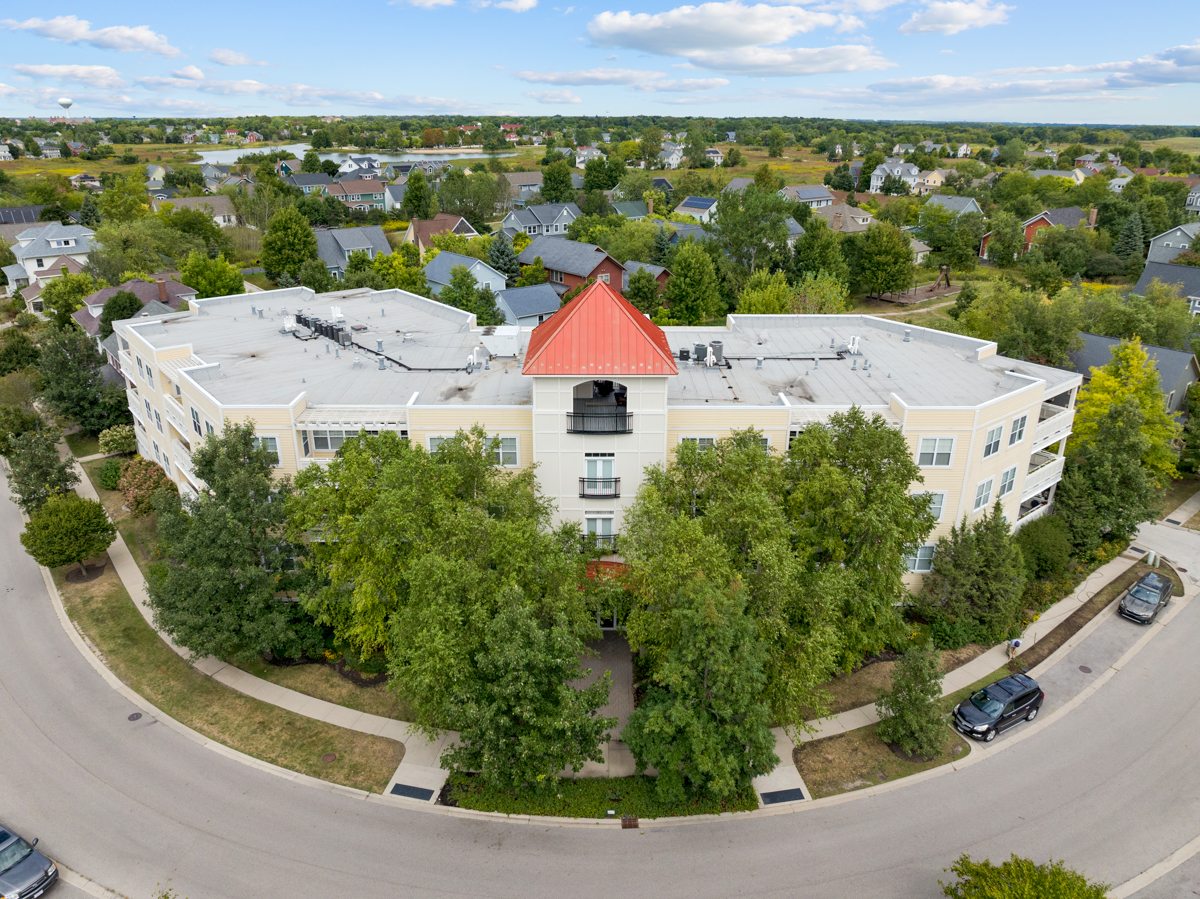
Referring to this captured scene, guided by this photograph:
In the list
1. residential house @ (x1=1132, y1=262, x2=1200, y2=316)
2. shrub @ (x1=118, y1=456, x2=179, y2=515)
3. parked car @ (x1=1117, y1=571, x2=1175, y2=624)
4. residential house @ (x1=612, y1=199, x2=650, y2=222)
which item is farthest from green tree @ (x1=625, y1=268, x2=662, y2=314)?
residential house @ (x1=612, y1=199, x2=650, y2=222)

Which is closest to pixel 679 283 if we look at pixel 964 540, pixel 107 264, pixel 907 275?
pixel 907 275

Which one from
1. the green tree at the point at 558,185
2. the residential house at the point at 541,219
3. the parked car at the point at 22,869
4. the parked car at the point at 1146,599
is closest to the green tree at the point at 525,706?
the parked car at the point at 22,869

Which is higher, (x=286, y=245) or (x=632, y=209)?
(x=632, y=209)

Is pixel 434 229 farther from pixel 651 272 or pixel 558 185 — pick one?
pixel 558 185

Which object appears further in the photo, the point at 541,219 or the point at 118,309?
the point at 541,219

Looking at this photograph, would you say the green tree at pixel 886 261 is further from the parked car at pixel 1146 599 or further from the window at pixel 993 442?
the window at pixel 993 442

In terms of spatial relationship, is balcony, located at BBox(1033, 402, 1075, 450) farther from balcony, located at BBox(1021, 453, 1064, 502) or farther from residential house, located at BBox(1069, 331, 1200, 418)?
residential house, located at BBox(1069, 331, 1200, 418)

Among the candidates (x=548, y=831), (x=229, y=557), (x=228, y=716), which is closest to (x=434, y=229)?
(x=229, y=557)
